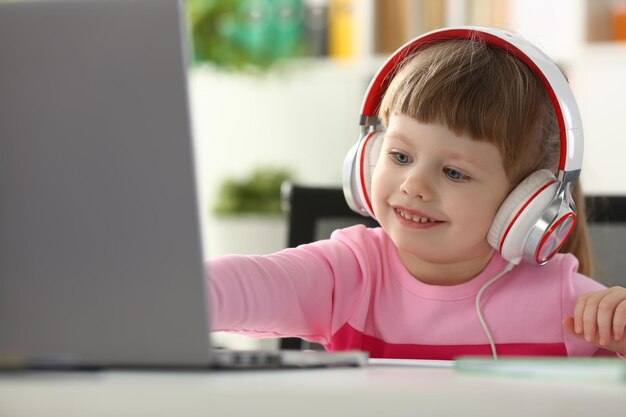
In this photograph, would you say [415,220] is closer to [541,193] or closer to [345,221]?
[541,193]

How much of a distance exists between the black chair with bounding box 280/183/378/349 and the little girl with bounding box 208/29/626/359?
31cm

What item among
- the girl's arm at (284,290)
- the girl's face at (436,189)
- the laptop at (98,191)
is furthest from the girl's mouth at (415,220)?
the laptop at (98,191)

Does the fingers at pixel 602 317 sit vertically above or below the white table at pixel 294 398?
below

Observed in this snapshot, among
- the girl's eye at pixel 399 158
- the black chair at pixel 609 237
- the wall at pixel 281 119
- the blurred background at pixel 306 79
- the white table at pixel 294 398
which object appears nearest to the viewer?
the white table at pixel 294 398

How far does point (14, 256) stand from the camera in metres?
0.61

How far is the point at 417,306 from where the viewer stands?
44.7 inches

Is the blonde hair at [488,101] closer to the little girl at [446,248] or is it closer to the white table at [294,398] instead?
the little girl at [446,248]

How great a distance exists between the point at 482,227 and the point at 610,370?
541 mm

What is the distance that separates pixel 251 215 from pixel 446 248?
258cm

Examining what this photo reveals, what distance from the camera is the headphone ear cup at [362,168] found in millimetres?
1133

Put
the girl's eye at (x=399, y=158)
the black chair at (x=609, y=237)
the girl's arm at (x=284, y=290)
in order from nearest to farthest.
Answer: the girl's arm at (x=284, y=290) → the girl's eye at (x=399, y=158) → the black chair at (x=609, y=237)

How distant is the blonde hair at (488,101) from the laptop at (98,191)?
0.54 meters

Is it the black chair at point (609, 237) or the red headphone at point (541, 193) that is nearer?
the red headphone at point (541, 193)

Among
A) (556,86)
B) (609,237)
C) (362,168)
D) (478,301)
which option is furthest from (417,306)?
(609,237)
